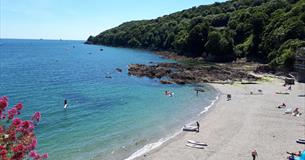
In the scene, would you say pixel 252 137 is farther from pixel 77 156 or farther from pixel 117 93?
pixel 117 93

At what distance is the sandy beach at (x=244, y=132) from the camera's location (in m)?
31.1

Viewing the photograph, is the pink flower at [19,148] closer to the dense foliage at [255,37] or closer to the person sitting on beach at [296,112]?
the person sitting on beach at [296,112]

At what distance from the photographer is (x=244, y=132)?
38.0 m

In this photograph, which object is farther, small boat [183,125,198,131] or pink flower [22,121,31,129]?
small boat [183,125,198,131]

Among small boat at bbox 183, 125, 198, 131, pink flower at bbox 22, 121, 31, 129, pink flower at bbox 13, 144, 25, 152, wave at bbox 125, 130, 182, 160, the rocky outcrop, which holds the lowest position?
wave at bbox 125, 130, 182, 160

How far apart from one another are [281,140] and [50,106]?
3179 cm

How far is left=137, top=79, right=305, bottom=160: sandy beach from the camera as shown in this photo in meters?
31.1

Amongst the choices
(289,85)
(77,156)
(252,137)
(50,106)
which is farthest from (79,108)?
(289,85)

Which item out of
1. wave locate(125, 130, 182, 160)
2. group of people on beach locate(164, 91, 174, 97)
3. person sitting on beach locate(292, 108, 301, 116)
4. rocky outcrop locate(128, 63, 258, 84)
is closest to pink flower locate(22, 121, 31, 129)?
wave locate(125, 130, 182, 160)

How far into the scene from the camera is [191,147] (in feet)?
108

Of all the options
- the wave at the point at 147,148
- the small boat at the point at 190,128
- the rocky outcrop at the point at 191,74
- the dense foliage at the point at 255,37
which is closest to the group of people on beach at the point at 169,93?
the rocky outcrop at the point at 191,74

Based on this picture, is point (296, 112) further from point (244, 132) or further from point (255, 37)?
point (255, 37)

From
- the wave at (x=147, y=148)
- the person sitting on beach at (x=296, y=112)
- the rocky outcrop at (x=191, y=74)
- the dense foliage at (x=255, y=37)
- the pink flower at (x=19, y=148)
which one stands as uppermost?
the dense foliage at (x=255, y=37)

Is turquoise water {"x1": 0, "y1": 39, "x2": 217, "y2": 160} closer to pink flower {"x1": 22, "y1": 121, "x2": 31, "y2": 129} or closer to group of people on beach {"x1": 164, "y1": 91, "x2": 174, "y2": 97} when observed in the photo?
group of people on beach {"x1": 164, "y1": 91, "x2": 174, "y2": 97}
